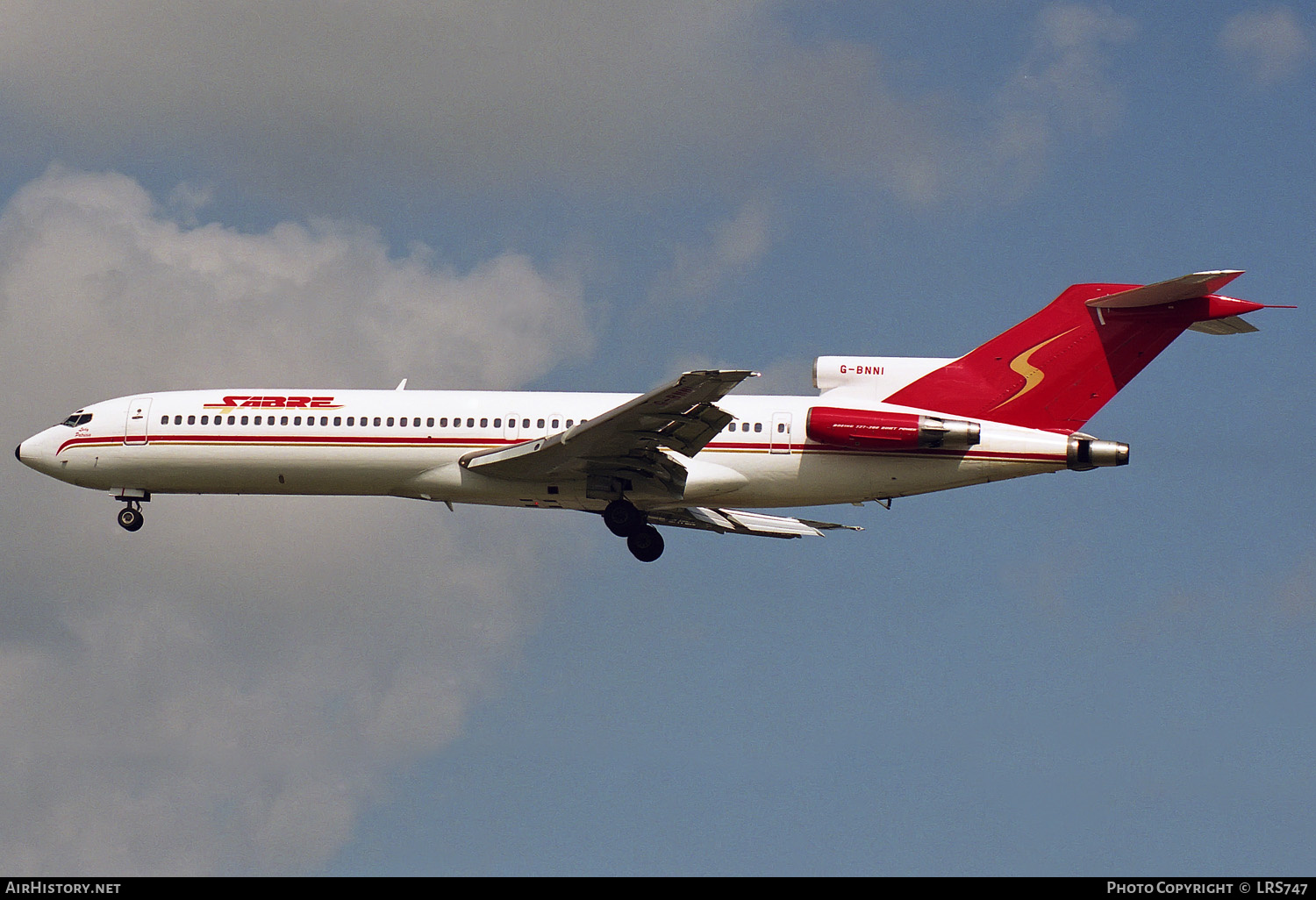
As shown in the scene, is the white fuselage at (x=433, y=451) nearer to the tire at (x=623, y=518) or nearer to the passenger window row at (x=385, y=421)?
the passenger window row at (x=385, y=421)

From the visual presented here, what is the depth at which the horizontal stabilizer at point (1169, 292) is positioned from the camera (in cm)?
3400

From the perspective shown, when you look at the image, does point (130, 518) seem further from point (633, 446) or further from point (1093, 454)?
point (1093, 454)

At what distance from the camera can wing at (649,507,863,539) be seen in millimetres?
41250

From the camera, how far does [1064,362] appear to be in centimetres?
3644

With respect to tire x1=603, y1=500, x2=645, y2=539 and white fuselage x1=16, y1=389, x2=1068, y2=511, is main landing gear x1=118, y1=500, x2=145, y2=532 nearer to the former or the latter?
white fuselage x1=16, y1=389, x2=1068, y2=511

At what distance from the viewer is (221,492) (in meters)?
39.2

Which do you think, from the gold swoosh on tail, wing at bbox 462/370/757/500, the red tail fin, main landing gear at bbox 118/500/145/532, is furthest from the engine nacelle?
main landing gear at bbox 118/500/145/532

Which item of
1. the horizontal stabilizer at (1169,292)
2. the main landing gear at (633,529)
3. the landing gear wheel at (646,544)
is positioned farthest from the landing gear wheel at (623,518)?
the horizontal stabilizer at (1169,292)

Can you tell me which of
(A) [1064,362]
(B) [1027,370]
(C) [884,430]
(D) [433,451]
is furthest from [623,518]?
(A) [1064,362]

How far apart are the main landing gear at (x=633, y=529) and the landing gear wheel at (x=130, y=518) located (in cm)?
1206

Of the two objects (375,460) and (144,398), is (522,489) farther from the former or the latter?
(144,398)
